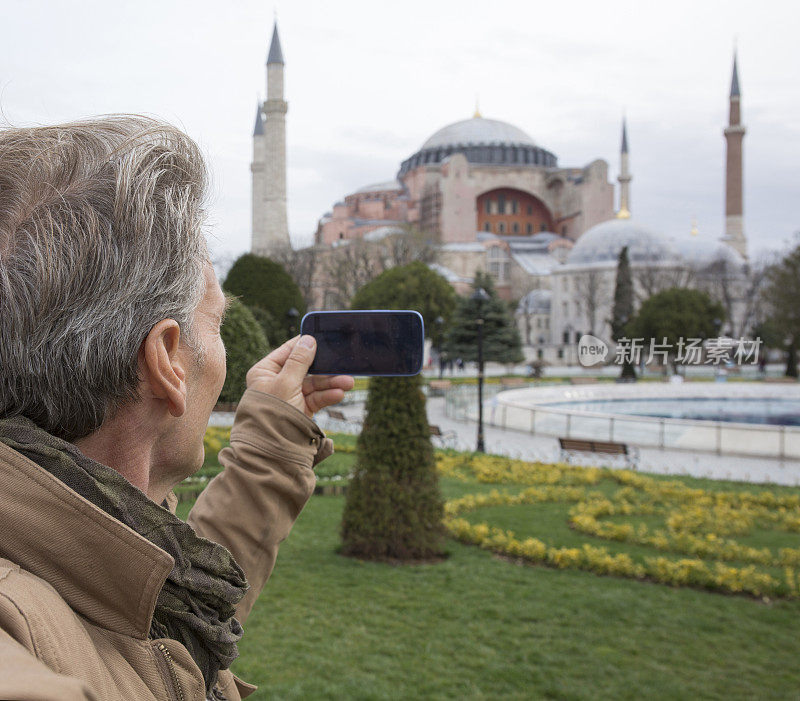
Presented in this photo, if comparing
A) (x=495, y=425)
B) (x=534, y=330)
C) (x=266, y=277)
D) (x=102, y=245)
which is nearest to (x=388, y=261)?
(x=534, y=330)

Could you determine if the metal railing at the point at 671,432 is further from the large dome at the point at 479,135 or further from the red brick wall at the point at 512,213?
the large dome at the point at 479,135

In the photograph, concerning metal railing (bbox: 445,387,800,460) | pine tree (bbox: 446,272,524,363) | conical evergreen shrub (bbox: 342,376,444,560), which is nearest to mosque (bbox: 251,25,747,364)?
pine tree (bbox: 446,272,524,363)

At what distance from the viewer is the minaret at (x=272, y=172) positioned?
138 ft

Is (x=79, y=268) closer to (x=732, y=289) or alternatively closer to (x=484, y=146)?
(x=732, y=289)

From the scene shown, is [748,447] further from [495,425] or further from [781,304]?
[781,304]

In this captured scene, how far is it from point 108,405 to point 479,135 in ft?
225

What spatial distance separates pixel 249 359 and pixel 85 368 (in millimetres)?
1766

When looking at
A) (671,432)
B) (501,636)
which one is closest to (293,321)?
(501,636)

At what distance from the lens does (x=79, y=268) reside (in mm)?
804

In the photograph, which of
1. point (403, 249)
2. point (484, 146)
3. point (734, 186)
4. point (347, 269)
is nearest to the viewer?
point (347, 269)

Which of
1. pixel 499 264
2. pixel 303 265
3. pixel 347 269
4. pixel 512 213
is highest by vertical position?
pixel 512 213

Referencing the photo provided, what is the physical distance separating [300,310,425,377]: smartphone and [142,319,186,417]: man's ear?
346 millimetres

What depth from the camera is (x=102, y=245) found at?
0.81 m

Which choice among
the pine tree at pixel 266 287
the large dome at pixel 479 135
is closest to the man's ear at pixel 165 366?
the pine tree at pixel 266 287
